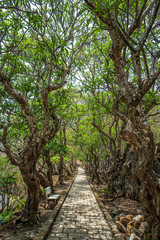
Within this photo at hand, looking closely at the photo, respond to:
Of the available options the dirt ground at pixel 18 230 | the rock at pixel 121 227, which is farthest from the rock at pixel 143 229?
the dirt ground at pixel 18 230

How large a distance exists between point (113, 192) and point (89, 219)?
397 centimetres

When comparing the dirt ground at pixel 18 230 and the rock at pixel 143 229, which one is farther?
the dirt ground at pixel 18 230

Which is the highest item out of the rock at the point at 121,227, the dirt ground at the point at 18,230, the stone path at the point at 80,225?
the dirt ground at the point at 18,230

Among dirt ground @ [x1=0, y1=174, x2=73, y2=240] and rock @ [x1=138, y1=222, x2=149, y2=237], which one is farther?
dirt ground @ [x1=0, y1=174, x2=73, y2=240]

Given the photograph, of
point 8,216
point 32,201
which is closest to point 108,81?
point 32,201

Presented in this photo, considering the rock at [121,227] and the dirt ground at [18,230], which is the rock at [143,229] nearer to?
the rock at [121,227]

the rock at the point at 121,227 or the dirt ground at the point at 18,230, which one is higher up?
the dirt ground at the point at 18,230

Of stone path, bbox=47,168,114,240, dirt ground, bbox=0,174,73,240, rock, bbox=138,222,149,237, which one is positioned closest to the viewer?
rock, bbox=138,222,149,237

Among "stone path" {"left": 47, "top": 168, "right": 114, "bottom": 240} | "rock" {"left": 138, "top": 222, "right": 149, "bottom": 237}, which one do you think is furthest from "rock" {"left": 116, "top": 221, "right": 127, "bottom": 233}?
"rock" {"left": 138, "top": 222, "right": 149, "bottom": 237}

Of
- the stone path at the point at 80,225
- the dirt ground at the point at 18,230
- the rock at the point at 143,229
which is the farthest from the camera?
the stone path at the point at 80,225

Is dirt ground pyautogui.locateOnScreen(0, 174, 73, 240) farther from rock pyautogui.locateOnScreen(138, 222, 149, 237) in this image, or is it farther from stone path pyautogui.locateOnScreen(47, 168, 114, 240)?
rock pyautogui.locateOnScreen(138, 222, 149, 237)

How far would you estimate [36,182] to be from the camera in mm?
5688

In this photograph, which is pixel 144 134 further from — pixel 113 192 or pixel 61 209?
pixel 113 192

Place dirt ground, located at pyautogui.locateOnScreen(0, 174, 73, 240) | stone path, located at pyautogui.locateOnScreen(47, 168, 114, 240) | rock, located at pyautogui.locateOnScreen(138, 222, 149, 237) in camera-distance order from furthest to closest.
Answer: stone path, located at pyautogui.locateOnScreen(47, 168, 114, 240) < dirt ground, located at pyautogui.locateOnScreen(0, 174, 73, 240) < rock, located at pyautogui.locateOnScreen(138, 222, 149, 237)
